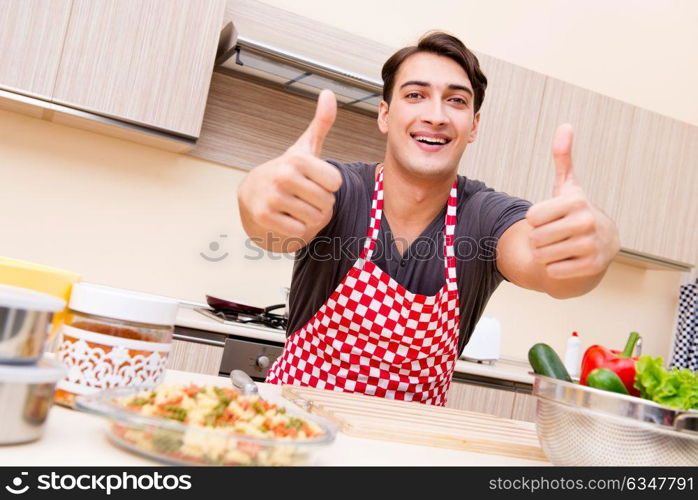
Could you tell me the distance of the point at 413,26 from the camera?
2.85 metres

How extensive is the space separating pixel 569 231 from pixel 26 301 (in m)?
0.66

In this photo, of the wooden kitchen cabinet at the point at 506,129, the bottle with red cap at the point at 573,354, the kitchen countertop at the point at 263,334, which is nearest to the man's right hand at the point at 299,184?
the kitchen countertop at the point at 263,334

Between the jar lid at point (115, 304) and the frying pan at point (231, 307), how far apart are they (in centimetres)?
162

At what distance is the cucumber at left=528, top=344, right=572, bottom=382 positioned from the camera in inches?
34.7

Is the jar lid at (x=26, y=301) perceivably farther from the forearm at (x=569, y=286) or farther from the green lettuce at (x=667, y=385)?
the forearm at (x=569, y=286)

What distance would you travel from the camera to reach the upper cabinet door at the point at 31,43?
2020 millimetres

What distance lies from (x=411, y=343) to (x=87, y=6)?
60.2 inches

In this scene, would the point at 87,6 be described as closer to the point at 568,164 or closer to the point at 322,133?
the point at 322,133

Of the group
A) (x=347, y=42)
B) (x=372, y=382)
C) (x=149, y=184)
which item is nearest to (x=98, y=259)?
(x=149, y=184)

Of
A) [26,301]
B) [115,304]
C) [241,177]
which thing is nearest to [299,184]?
[115,304]

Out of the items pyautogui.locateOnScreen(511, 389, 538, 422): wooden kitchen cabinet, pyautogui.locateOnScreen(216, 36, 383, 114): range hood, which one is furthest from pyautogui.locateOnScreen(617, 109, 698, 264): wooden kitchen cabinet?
pyautogui.locateOnScreen(216, 36, 383, 114): range hood

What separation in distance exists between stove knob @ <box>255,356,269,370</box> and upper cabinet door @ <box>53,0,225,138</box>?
0.78 meters

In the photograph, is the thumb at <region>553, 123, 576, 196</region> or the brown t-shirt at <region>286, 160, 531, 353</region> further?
the brown t-shirt at <region>286, 160, 531, 353</region>

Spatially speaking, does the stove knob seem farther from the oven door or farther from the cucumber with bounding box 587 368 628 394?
the cucumber with bounding box 587 368 628 394
